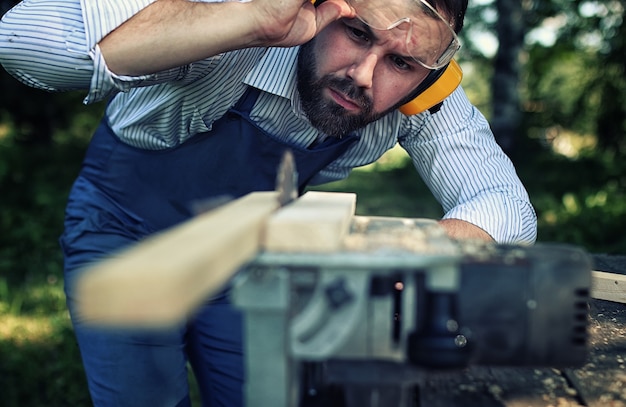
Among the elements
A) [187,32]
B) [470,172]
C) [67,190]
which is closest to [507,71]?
[67,190]

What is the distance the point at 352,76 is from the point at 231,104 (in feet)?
1.47

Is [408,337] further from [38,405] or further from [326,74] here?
[38,405]

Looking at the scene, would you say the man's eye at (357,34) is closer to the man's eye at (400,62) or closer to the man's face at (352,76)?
the man's face at (352,76)

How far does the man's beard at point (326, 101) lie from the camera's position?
2.13 m

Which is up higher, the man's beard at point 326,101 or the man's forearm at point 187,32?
the man's forearm at point 187,32

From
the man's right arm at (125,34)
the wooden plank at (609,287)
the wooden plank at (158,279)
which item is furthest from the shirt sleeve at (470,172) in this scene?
the wooden plank at (158,279)

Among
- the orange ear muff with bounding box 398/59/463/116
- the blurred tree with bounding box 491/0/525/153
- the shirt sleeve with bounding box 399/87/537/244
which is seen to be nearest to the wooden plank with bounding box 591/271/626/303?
the shirt sleeve with bounding box 399/87/537/244

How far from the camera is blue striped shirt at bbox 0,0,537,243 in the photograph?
1.83 meters

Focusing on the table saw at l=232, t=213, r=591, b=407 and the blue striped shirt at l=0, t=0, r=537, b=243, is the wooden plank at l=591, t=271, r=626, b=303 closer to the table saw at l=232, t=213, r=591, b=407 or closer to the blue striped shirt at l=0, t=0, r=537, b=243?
the blue striped shirt at l=0, t=0, r=537, b=243

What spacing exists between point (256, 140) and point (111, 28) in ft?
2.30

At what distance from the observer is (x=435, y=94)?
7.38ft

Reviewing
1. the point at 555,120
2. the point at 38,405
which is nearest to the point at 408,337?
the point at 38,405

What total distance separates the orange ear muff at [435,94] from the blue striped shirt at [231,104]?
0.16 m

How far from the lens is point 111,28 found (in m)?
1.80
